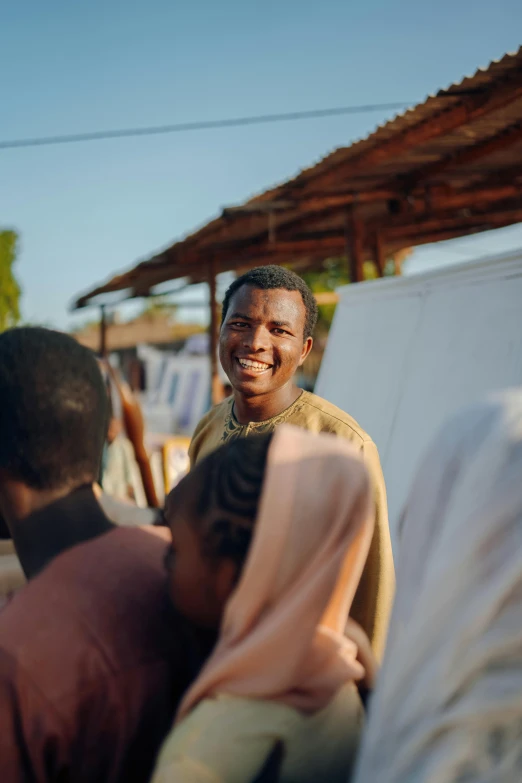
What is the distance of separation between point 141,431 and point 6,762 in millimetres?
2664

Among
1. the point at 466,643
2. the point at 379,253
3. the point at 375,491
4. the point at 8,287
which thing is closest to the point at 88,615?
the point at 466,643

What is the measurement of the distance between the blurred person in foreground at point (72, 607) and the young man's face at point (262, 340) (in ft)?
3.32

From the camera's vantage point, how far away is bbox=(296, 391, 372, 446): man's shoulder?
2.35 metres

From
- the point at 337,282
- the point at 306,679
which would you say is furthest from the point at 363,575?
the point at 337,282

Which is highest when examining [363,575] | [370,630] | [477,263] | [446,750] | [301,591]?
[477,263]

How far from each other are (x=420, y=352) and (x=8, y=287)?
1488cm

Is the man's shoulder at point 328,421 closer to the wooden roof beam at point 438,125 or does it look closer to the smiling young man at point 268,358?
the smiling young man at point 268,358

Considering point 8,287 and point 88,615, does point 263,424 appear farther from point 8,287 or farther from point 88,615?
point 8,287

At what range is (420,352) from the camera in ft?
14.3

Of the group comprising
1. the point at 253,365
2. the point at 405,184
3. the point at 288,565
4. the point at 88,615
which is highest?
the point at 405,184

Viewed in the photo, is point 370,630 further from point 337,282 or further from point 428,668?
point 337,282

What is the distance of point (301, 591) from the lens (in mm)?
1110

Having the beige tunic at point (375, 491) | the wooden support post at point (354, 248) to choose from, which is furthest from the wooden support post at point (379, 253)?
the beige tunic at point (375, 491)

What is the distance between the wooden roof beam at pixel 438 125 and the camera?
4258 millimetres
